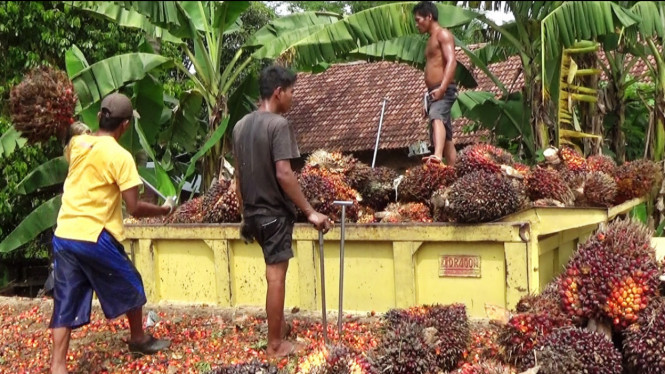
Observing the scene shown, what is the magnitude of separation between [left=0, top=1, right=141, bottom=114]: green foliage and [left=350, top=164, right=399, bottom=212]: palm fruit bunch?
6933 mm

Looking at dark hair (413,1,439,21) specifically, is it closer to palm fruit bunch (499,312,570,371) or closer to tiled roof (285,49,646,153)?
palm fruit bunch (499,312,570,371)

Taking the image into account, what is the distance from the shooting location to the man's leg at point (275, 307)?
13.9 ft

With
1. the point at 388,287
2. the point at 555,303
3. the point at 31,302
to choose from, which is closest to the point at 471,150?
the point at 388,287

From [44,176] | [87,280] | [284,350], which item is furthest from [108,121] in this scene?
[44,176]

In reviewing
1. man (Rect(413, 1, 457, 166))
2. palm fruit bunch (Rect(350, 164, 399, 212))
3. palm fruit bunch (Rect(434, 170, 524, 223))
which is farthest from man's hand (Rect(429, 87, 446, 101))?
palm fruit bunch (Rect(434, 170, 524, 223))

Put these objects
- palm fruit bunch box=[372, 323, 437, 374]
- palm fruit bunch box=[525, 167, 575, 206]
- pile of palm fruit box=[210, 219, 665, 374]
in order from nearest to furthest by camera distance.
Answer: pile of palm fruit box=[210, 219, 665, 374]
palm fruit bunch box=[372, 323, 437, 374]
palm fruit bunch box=[525, 167, 575, 206]

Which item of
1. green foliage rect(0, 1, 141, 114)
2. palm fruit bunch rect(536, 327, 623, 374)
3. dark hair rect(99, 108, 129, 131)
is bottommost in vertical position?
palm fruit bunch rect(536, 327, 623, 374)

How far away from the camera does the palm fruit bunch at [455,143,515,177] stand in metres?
5.10

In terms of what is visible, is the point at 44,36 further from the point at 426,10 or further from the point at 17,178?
the point at 426,10

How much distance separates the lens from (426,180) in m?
5.33

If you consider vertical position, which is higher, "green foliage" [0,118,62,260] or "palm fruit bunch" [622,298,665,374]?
"green foliage" [0,118,62,260]

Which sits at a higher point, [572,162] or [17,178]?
[572,162]

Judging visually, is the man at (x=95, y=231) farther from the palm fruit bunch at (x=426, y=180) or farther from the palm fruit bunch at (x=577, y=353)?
the palm fruit bunch at (x=577, y=353)

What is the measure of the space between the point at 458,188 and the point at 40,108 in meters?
2.68
